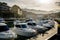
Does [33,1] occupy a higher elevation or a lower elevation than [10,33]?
higher

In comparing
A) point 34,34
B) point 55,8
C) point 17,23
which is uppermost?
point 55,8

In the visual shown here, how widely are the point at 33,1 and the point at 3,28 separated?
690 millimetres

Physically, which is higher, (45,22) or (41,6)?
(41,6)

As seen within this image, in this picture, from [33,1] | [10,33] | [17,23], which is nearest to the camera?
[10,33]

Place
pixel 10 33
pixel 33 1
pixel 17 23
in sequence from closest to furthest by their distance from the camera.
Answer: pixel 10 33, pixel 17 23, pixel 33 1

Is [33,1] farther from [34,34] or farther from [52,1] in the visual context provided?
[34,34]

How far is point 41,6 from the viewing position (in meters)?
2.73

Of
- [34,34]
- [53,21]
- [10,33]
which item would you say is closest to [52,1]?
[53,21]

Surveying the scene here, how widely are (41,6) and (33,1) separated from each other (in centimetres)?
16

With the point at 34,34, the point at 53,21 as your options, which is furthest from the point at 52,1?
the point at 34,34

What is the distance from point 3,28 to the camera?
2.29 m

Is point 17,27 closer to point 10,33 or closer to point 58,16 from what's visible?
point 10,33

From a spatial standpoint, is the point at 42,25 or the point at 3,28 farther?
the point at 42,25

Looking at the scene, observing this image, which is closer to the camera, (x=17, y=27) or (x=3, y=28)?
(x=3, y=28)
